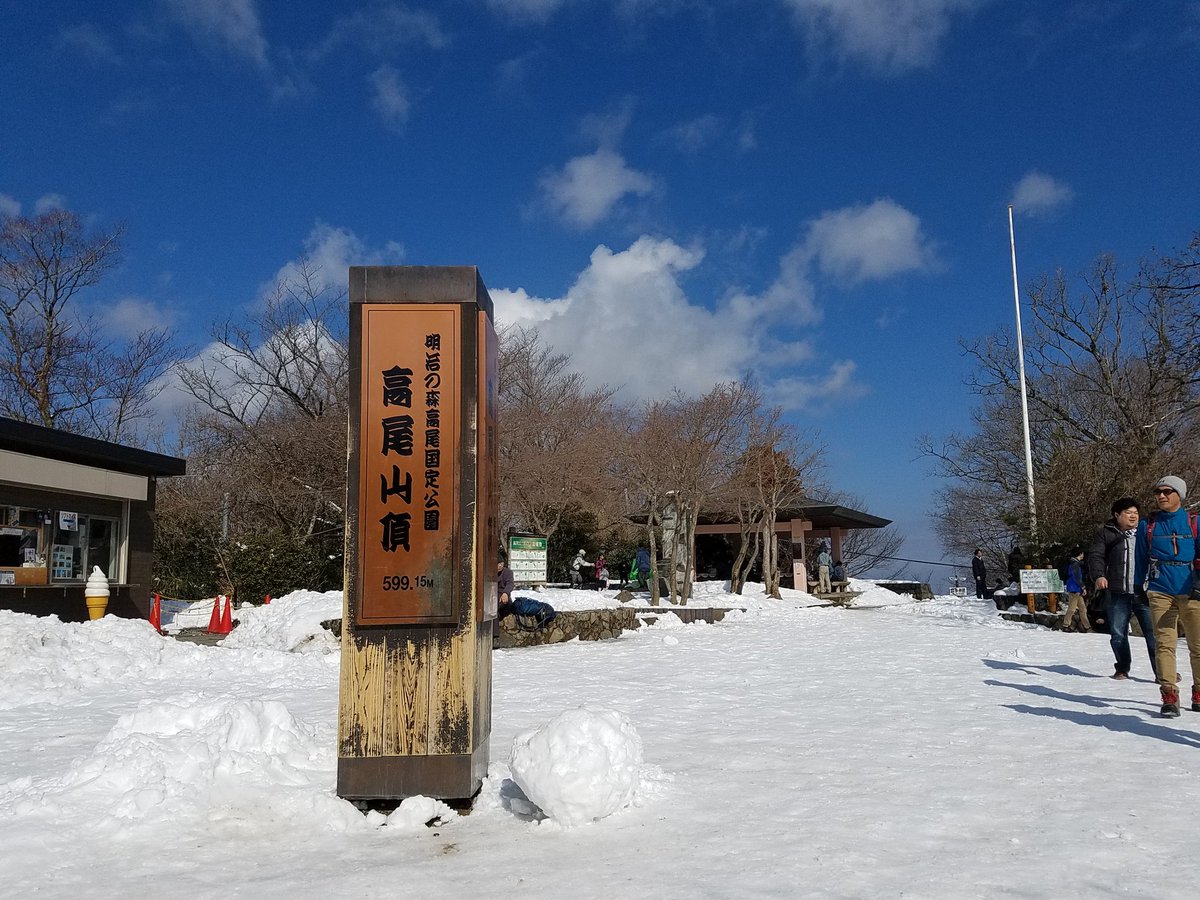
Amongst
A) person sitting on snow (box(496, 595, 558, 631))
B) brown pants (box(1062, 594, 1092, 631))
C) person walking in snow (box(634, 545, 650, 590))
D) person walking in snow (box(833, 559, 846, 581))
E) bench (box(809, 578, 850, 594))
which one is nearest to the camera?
brown pants (box(1062, 594, 1092, 631))

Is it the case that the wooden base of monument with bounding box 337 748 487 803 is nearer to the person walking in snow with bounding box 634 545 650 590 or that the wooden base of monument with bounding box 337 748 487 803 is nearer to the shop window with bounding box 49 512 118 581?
the shop window with bounding box 49 512 118 581

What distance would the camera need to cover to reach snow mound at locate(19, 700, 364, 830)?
4.84 metres

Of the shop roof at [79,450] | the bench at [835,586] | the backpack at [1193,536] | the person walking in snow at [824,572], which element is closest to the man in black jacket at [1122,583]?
the backpack at [1193,536]

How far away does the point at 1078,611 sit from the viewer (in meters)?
15.4

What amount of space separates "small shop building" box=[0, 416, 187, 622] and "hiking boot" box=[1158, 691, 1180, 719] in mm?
15172

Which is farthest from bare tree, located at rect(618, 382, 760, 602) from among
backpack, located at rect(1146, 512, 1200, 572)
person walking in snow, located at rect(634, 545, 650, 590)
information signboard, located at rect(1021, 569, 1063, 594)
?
backpack, located at rect(1146, 512, 1200, 572)

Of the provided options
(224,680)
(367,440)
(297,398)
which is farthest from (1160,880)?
(297,398)

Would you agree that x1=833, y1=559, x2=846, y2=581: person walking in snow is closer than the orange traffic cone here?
No

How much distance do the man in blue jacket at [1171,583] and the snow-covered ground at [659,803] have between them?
0.38 m

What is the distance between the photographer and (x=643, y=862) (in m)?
4.18

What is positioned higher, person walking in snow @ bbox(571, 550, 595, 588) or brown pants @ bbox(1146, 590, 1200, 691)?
person walking in snow @ bbox(571, 550, 595, 588)

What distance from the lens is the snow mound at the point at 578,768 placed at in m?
4.71

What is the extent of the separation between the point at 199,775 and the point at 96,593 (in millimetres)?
11149

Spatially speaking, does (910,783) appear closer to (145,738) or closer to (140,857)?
(140,857)
